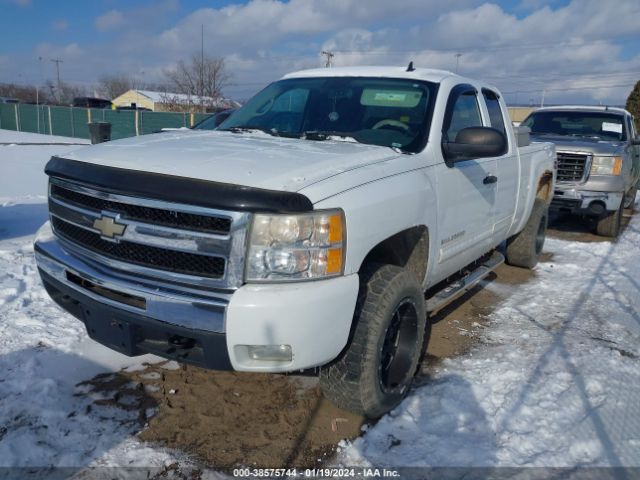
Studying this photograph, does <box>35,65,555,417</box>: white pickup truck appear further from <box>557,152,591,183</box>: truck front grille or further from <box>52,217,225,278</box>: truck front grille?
<box>557,152,591,183</box>: truck front grille

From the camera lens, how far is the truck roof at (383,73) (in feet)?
12.9

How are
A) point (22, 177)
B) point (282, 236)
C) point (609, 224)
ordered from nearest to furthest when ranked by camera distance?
1. point (282, 236)
2. point (609, 224)
3. point (22, 177)

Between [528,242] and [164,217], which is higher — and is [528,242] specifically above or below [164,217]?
below

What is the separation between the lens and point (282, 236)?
2.32m

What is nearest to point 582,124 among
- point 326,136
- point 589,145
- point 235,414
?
point 589,145

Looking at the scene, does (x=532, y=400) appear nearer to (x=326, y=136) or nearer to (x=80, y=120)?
(x=326, y=136)

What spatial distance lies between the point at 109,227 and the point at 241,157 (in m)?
0.72

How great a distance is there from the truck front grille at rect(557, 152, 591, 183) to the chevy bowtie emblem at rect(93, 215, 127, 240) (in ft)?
22.9

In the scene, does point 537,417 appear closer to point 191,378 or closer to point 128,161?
point 191,378

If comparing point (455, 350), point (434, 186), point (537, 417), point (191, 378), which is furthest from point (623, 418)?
point (191, 378)

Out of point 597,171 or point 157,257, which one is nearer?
point 157,257

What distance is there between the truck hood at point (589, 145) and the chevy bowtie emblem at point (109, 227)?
701 cm

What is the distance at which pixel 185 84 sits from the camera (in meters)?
39.7

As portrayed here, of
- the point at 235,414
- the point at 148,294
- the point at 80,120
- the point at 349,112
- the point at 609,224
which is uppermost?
the point at 349,112
